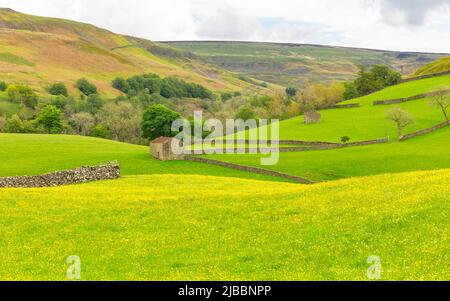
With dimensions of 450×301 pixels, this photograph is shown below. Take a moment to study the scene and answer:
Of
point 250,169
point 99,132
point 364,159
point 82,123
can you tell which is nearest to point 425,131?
point 364,159

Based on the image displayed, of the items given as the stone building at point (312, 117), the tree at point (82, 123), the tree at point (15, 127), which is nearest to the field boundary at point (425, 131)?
the stone building at point (312, 117)

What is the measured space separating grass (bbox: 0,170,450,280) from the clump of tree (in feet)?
444

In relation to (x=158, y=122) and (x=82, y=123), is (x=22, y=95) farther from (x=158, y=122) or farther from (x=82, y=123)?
(x=158, y=122)

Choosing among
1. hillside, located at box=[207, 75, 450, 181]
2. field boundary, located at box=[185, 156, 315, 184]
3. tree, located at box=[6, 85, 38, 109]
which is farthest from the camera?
tree, located at box=[6, 85, 38, 109]

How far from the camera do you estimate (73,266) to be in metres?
Result: 20.4

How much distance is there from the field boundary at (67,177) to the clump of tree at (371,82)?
12222 cm

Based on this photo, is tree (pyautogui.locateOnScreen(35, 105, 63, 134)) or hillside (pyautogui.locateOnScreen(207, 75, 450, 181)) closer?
hillside (pyautogui.locateOnScreen(207, 75, 450, 181))

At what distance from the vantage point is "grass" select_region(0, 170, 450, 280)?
19.0 meters

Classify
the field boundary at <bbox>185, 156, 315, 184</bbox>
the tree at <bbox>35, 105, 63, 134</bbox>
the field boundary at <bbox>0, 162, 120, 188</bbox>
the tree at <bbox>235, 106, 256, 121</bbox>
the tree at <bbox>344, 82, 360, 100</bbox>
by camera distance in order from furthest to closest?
the tree at <bbox>344, 82, 360, 100</bbox> → the tree at <bbox>235, 106, 256, 121</bbox> → the tree at <bbox>35, 105, 63, 134</bbox> → the field boundary at <bbox>185, 156, 315, 184</bbox> → the field boundary at <bbox>0, 162, 120, 188</bbox>

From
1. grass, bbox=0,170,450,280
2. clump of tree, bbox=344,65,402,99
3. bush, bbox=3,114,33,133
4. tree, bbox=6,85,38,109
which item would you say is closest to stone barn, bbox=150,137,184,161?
grass, bbox=0,170,450,280

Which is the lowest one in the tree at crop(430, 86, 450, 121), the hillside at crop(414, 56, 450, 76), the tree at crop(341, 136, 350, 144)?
the tree at crop(341, 136, 350, 144)

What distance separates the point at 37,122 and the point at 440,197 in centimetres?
13627

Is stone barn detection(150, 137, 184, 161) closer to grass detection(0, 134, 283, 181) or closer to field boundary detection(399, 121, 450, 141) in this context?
grass detection(0, 134, 283, 181)
